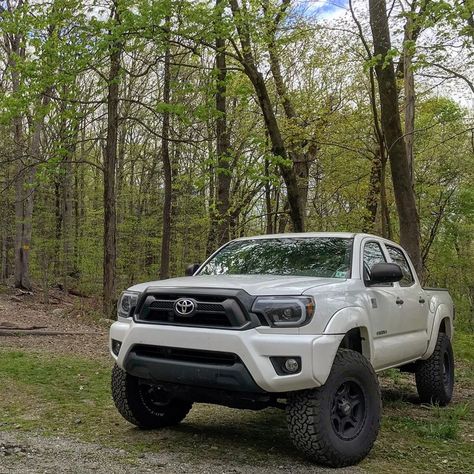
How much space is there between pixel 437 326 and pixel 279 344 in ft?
11.5

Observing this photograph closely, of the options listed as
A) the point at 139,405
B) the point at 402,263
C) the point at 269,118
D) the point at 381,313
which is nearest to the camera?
the point at 139,405

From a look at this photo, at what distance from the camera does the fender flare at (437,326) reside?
21.3ft

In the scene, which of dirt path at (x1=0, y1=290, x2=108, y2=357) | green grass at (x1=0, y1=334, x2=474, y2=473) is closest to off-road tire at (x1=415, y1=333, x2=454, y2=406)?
green grass at (x1=0, y1=334, x2=474, y2=473)

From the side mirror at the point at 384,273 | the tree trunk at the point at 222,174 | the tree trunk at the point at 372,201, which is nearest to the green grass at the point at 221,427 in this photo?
the side mirror at the point at 384,273

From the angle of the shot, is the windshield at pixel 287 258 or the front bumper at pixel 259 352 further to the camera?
the windshield at pixel 287 258

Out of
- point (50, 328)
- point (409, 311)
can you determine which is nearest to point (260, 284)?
point (409, 311)

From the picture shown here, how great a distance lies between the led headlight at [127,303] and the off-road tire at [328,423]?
159 centimetres

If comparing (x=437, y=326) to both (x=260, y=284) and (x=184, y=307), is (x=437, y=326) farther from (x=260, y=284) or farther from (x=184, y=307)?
(x=184, y=307)

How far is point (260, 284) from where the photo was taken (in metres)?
4.32

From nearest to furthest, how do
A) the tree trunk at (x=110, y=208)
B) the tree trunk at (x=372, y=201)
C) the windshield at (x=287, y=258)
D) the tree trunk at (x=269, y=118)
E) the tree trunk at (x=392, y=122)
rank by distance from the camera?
the windshield at (x=287, y=258) < the tree trunk at (x=392, y=122) < the tree trunk at (x=269, y=118) < the tree trunk at (x=110, y=208) < the tree trunk at (x=372, y=201)

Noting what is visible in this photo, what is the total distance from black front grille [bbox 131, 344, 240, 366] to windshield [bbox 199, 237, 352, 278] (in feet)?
4.25

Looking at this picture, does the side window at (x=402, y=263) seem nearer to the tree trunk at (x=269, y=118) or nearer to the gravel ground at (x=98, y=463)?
the gravel ground at (x=98, y=463)

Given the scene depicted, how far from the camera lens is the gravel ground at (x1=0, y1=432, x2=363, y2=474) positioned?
157 inches

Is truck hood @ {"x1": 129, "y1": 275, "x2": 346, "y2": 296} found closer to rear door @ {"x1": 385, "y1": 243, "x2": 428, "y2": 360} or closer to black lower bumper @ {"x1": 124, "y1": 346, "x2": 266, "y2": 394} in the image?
black lower bumper @ {"x1": 124, "y1": 346, "x2": 266, "y2": 394}
